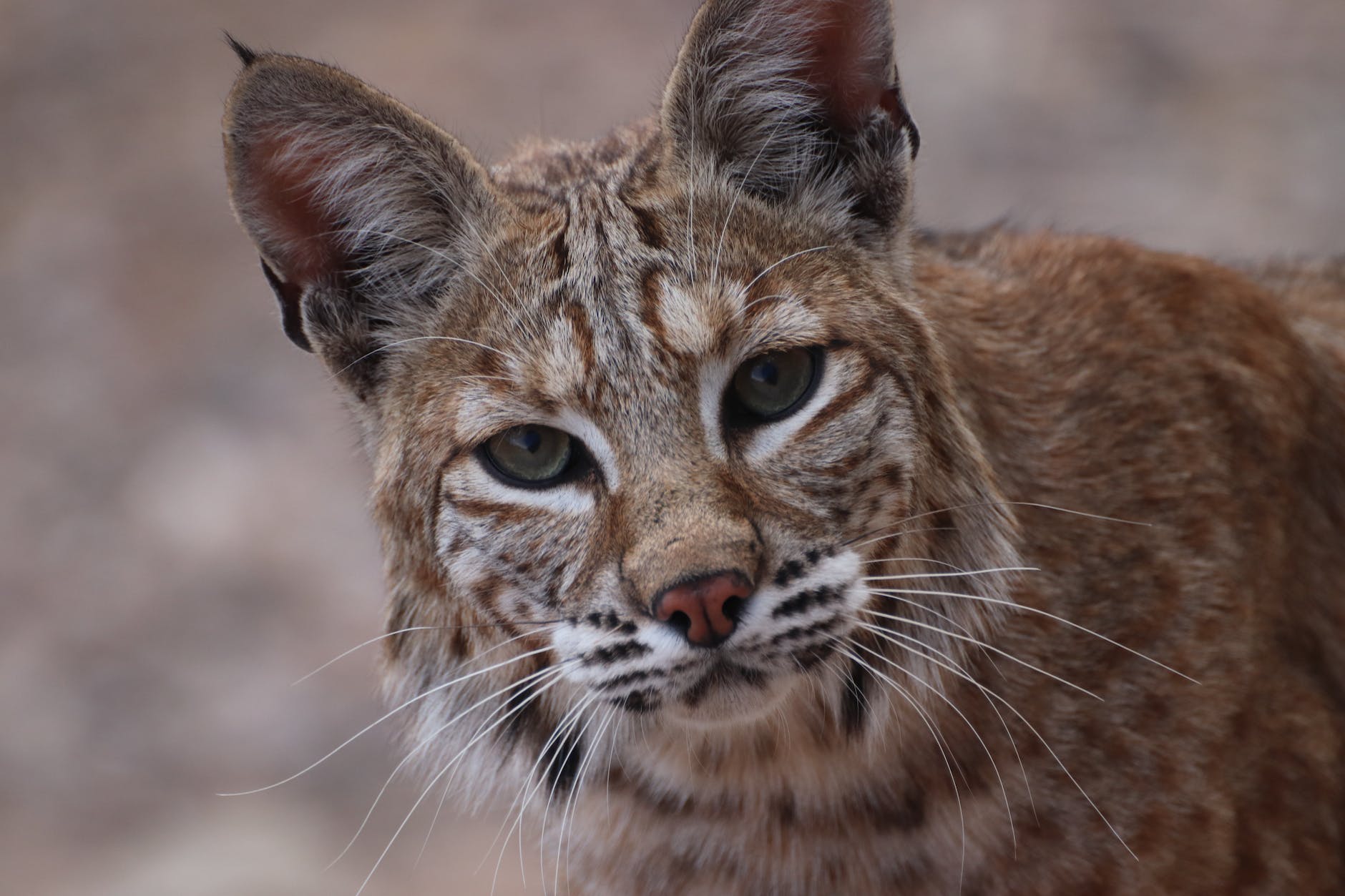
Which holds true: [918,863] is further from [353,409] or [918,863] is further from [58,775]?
[58,775]

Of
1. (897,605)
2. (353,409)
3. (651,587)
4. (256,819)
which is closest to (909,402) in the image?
(897,605)

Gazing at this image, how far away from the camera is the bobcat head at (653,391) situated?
9.57ft

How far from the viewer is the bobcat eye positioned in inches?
121

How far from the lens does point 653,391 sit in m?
2.99

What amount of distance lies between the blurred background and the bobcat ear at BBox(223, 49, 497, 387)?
298 cm

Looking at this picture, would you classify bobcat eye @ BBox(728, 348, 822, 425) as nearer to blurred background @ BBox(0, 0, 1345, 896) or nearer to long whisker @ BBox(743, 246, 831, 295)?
long whisker @ BBox(743, 246, 831, 295)

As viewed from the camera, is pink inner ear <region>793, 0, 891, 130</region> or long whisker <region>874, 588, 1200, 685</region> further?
long whisker <region>874, 588, 1200, 685</region>

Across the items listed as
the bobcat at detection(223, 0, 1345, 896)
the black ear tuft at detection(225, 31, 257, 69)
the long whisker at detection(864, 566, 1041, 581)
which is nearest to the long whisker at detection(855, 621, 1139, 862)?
the bobcat at detection(223, 0, 1345, 896)

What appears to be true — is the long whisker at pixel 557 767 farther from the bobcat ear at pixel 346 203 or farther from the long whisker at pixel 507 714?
the bobcat ear at pixel 346 203

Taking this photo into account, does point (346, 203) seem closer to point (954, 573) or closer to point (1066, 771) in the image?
point (954, 573)

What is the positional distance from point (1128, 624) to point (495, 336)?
5.43 feet

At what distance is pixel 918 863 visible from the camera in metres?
3.40

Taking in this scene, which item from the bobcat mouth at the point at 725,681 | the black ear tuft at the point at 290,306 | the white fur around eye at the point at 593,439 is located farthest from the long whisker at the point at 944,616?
the black ear tuft at the point at 290,306

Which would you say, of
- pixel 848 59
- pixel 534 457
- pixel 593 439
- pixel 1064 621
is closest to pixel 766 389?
pixel 593 439
